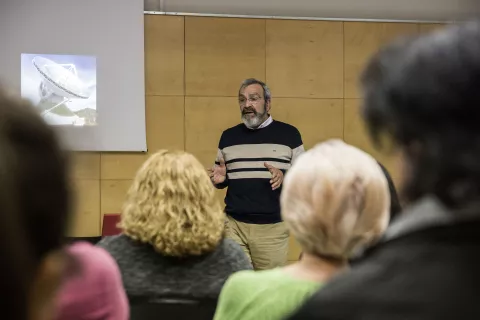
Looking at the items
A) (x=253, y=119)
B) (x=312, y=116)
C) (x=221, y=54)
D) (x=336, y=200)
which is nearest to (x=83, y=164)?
(x=336, y=200)

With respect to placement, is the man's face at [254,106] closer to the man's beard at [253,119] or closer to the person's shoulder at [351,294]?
the man's beard at [253,119]

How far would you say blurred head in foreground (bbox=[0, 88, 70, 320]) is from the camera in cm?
56

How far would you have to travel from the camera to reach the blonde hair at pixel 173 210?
68.1 inches

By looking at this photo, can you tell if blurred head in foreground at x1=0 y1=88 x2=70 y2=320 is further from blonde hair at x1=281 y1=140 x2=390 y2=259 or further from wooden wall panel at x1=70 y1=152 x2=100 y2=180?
blonde hair at x1=281 y1=140 x2=390 y2=259

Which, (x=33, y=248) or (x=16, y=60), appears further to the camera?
(x=16, y=60)

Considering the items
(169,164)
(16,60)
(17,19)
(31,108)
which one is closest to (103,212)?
(16,60)

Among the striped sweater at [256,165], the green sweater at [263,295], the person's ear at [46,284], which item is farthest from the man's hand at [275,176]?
the person's ear at [46,284]

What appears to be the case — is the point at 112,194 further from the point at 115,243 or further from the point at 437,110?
the point at 437,110

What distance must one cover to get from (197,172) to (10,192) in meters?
1.27

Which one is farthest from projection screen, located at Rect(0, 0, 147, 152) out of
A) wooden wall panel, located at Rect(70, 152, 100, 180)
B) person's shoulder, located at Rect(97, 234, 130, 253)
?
wooden wall panel, located at Rect(70, 152, 100, 180)

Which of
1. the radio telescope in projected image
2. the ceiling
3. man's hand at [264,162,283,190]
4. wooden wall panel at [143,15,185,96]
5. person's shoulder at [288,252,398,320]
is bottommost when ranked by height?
man's hand at [264,162,283,190]

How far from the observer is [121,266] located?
174 centimetres

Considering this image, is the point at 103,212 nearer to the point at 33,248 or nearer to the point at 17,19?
the point at 17,19

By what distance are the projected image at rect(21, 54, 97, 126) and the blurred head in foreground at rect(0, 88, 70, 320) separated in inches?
170
